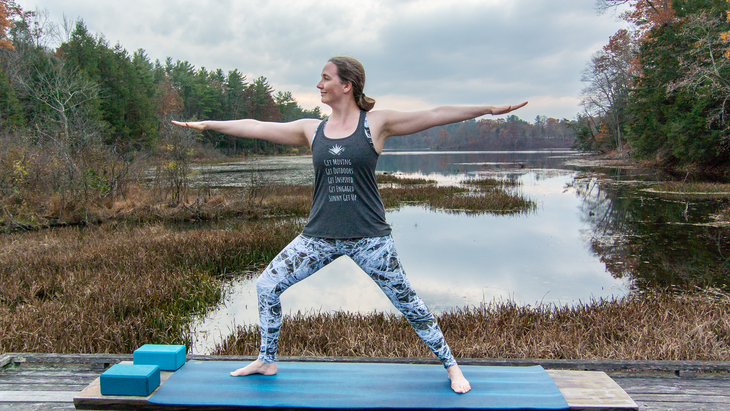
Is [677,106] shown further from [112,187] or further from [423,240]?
[112,187]

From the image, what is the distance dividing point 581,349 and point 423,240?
23.3ft

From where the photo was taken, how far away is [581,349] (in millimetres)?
4504

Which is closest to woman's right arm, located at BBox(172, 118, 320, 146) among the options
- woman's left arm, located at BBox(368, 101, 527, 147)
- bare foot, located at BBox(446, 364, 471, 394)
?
woman's left arm, located at BBox(368, 101, 527, 147)

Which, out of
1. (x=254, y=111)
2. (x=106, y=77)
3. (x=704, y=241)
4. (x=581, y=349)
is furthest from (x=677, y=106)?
(x=254, y=111)

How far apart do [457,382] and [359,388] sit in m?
0.59

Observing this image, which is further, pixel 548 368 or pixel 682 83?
pixel 682 83

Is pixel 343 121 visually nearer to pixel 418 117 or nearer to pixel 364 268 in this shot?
pixel 418 117

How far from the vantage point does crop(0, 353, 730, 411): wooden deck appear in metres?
2.79

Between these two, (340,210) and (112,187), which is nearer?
(340,210)

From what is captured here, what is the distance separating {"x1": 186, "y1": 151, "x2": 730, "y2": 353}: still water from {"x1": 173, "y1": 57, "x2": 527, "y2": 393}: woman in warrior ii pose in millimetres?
3231

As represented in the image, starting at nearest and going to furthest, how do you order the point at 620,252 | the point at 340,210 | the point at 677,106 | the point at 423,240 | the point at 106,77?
the point at 340,210 < the point at 620,252 < the point at 423,240 < the point at 677,106 < the point at 106,77

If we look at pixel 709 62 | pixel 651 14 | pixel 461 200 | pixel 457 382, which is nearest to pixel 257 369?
pixel 457 382

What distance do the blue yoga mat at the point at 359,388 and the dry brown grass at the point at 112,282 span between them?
2.47 m

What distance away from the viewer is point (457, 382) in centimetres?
276
